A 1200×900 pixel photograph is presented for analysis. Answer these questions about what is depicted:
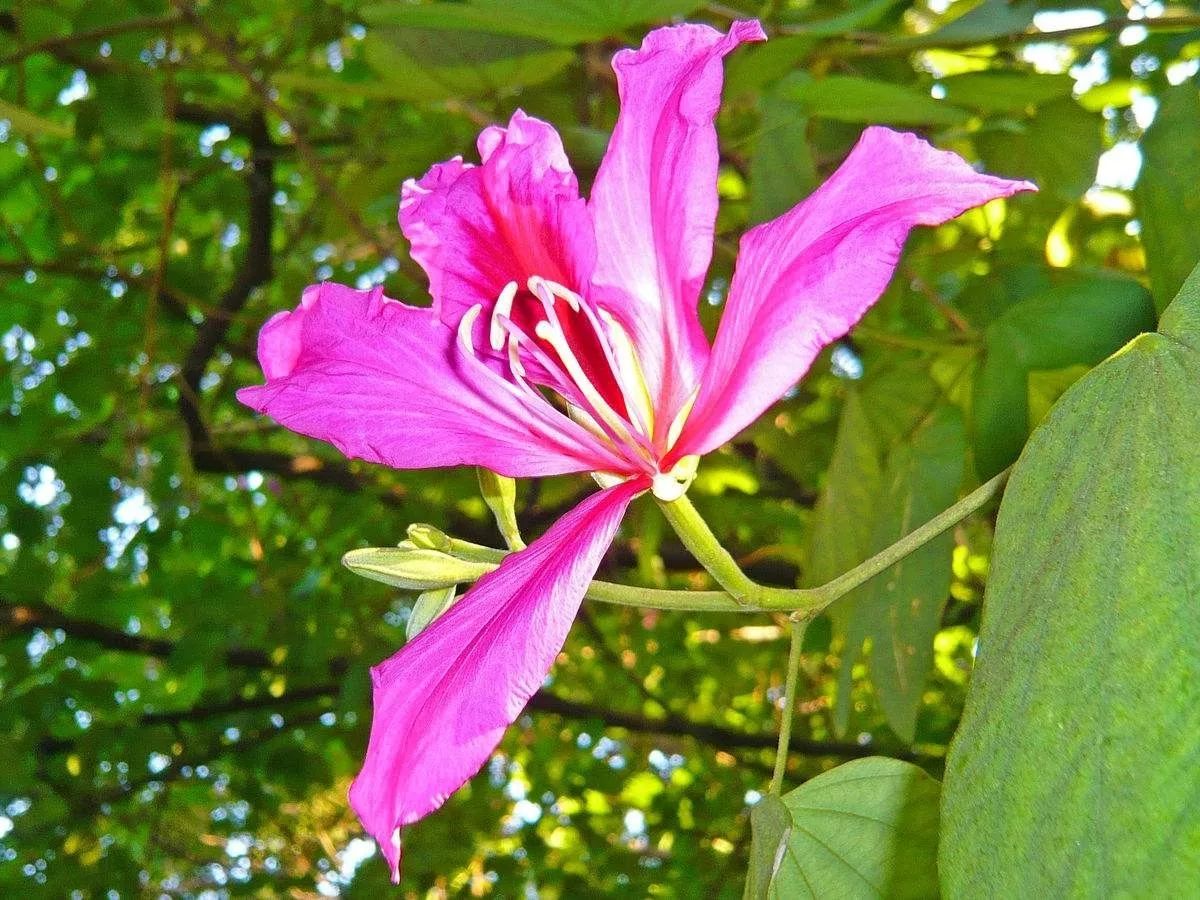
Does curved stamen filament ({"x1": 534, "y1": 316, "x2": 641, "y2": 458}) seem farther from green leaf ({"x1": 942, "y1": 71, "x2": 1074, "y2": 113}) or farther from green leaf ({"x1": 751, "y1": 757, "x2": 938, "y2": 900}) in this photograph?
green leaf ({"x1": 942, "y1": 71, "x2": 1074, "y2": 113})

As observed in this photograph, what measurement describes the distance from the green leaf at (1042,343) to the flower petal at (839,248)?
0.33 meters

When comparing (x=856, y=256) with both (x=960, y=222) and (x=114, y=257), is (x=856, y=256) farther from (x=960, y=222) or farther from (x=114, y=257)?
(x=114, y=257)

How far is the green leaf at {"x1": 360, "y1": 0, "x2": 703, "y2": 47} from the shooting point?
769 mm

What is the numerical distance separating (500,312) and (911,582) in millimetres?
385

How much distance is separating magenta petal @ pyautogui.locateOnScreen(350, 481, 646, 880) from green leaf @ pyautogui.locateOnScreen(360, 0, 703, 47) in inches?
15.3

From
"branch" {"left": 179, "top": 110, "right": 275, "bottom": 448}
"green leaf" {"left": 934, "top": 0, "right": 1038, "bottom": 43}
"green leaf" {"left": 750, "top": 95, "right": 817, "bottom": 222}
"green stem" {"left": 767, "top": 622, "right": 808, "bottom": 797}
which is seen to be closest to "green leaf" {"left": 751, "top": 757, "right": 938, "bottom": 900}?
"green stem" {"left": 767, "top": 622, "right": 808, "bottom": 797}

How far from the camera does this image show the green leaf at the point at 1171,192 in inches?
23.5

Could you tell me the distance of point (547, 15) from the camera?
78 cm

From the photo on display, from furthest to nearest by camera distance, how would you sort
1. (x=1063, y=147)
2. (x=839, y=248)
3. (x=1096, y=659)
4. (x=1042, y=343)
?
(x=1063, y=147)
(x=1042, y=343)
(x=839, y=248)
(x=1096, y=659)

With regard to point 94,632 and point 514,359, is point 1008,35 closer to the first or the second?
point 514,359

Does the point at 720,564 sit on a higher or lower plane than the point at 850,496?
higher

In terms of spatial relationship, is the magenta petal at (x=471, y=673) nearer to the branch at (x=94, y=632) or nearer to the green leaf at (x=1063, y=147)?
the green leaf at (x=1063, y=147)

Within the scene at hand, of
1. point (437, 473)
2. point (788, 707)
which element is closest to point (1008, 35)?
point (788, 707)

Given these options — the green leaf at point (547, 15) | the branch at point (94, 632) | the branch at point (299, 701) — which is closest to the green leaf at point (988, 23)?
the green leaf at point (547, 15)
